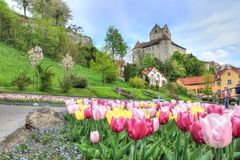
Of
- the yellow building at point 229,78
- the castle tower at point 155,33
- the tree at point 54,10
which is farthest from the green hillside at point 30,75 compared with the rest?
the castle tower at point 155,33

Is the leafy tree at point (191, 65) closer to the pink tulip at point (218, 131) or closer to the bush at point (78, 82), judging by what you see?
the bush at point (78, 82)

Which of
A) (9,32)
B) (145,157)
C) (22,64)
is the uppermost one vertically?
(9,32)

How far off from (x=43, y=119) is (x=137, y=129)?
551 cm

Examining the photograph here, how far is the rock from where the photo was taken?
291 inches

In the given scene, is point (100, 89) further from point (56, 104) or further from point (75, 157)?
point (75, 157)

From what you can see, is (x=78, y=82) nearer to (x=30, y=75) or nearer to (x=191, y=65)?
(x=30, y=75)

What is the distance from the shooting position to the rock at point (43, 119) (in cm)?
739

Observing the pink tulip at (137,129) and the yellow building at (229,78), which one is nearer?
the pink tulip at (137,129)

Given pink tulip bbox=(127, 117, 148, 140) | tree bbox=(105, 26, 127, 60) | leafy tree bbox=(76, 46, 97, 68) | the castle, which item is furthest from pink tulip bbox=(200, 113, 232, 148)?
the castle

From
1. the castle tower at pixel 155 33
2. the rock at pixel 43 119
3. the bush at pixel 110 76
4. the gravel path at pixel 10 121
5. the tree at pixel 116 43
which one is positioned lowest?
the gravel path at pixel 10 121

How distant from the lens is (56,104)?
2272cm

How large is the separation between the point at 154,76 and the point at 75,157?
78.0 m

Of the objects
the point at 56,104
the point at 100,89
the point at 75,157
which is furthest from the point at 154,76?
the point at 75,157

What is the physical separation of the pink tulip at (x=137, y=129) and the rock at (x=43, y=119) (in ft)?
16.4
